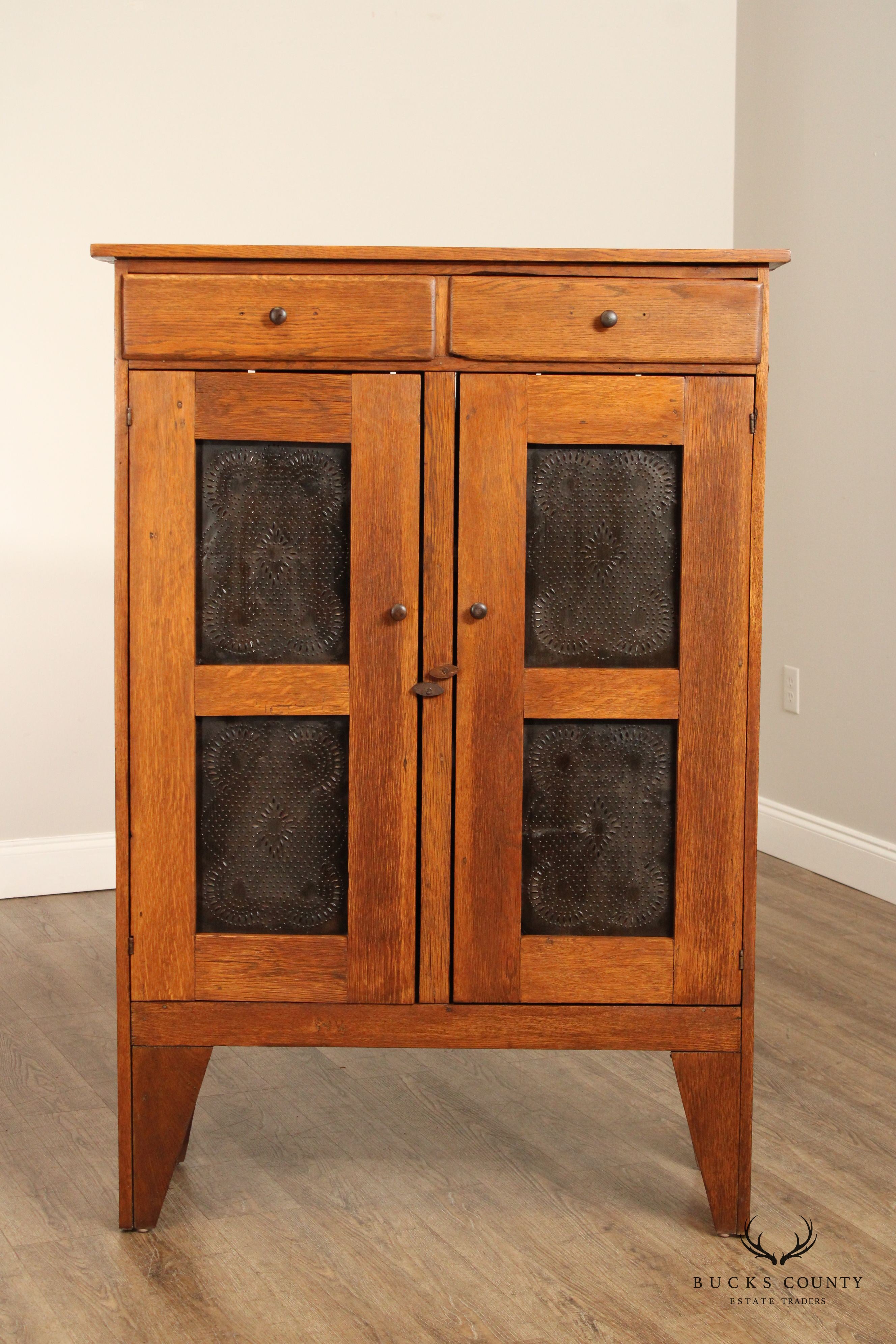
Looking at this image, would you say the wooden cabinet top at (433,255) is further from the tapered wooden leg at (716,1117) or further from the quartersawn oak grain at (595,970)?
the tapered wooden leg at (716,1117)

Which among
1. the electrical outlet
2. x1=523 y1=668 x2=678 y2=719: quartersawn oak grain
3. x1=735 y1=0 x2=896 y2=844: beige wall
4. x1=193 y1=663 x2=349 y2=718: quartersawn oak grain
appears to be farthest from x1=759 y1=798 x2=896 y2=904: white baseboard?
x1=193 y1=663 x2=349 y2=718: quartersawn oak grain

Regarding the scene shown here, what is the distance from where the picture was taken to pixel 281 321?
1564 mm

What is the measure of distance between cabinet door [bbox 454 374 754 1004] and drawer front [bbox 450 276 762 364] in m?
0.04

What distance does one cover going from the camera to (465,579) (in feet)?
5.28

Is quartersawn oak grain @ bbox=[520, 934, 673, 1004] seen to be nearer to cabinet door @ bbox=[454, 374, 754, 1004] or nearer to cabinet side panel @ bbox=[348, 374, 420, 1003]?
cabinet door @ bbox=[454, 374, 754, 1004]

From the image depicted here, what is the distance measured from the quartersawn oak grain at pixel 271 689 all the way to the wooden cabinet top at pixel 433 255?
489mm

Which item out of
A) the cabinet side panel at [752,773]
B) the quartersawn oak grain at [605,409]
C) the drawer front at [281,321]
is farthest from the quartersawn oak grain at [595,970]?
the drawer front at [281,321]

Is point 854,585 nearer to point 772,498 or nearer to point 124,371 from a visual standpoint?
point 772,498

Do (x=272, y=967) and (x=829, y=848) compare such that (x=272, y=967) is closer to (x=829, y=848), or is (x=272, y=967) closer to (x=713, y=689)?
(x=713, y=689)

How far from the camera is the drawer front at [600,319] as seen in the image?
61.9 inches

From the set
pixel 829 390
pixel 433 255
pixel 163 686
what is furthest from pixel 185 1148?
pixel 829 390

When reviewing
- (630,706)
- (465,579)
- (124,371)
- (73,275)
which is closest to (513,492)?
(465,579)

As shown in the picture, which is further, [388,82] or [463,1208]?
[388,82]

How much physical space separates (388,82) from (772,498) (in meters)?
1.48
